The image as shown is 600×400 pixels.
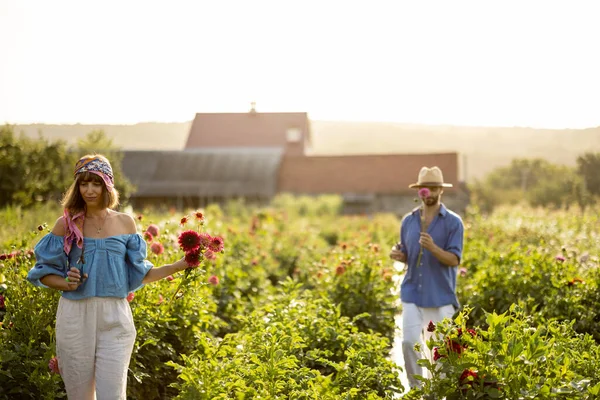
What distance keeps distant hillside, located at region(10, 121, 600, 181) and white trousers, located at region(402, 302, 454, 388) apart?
115 m

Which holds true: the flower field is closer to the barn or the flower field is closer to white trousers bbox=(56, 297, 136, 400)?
white trousers bbox=(56, 297, 136, 400)

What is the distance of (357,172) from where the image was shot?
39938 mm

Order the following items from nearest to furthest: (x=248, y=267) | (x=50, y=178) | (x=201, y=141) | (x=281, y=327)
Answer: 1. (x=281, y=327)
2. (x=248, y=267)
3. (x=50, y=178)
4. (x=201, y=141)

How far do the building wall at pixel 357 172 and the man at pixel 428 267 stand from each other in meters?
32.9

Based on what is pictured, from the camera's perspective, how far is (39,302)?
16.3ft

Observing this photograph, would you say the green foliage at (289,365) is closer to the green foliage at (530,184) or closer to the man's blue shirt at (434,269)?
the man's blue shirt at (434,269)

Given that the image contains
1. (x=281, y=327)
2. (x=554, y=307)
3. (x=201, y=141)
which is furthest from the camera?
(x=201, y=141)

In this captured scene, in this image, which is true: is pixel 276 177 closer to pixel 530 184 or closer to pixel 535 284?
pixel 530 184

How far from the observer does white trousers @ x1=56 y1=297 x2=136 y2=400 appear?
3.80 metres

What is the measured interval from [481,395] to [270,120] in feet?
146

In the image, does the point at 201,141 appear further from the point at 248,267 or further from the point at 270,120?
the point at 248,267

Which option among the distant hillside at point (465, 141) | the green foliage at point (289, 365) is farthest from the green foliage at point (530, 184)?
the distant hillside at point (465, 141)

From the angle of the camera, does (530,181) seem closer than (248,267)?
No

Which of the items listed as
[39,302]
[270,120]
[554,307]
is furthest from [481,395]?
[270,120]
